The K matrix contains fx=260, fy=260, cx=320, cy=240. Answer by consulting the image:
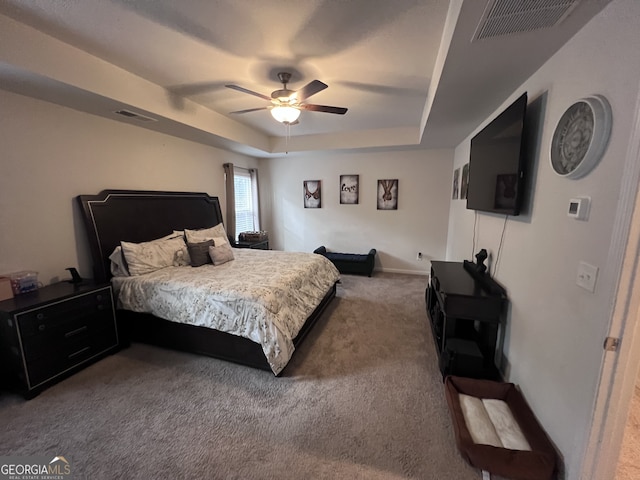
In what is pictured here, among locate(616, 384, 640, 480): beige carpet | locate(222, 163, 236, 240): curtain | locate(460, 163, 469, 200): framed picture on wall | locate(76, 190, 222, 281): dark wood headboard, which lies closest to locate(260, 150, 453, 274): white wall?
locate(460, 163, 469, 200): framed picture on wall

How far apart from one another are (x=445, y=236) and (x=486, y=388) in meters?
3.42

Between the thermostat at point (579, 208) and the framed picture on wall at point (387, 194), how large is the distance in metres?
3.70

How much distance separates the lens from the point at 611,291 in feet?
3.65

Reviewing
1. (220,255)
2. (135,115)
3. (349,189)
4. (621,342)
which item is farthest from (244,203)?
(621,342)

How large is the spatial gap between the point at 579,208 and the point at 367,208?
3.96 metres

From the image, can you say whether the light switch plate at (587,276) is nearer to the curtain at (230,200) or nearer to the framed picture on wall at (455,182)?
the framed picture on wall at (455,182)

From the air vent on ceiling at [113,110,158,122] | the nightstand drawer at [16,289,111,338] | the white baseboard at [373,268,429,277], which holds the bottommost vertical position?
the white baseboard at [373,268,429,277]

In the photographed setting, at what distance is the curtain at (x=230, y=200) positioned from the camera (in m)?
4.65

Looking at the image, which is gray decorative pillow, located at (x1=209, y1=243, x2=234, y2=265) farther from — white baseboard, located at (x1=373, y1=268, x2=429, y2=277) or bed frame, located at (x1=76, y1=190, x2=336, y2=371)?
white baseboard, located at (x1=373, y1=268, x2=429, y2=277)

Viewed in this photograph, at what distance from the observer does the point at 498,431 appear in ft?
5.22

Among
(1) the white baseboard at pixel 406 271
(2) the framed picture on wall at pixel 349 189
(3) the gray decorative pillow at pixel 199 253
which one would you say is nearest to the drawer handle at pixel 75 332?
(3) the gray decorative pillow at pixel 199 253

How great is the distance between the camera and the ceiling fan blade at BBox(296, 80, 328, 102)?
2086mm

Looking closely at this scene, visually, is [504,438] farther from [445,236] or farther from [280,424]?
[445,236]

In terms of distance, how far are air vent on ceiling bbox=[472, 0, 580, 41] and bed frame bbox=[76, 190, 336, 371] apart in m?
2.61
